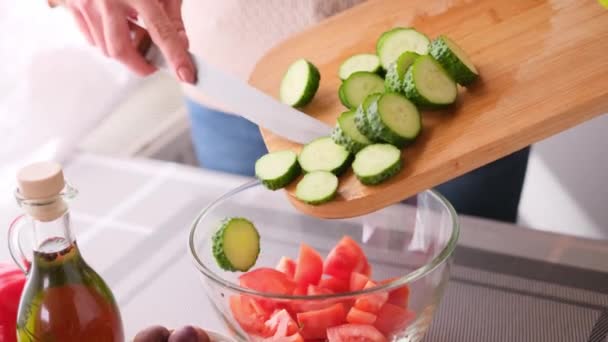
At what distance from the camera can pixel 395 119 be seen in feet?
2.79

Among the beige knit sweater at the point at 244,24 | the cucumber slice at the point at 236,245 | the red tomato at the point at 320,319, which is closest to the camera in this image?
the red tomato at the point at 320,319

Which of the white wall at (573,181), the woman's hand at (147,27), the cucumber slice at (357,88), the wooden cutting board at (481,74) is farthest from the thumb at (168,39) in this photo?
the white wall at (573,181)

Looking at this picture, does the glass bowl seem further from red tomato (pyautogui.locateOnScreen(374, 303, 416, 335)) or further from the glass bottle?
the glass bottle

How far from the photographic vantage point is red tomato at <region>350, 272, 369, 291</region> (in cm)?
89

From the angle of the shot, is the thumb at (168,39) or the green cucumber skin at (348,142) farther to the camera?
the thumb at (168,39)

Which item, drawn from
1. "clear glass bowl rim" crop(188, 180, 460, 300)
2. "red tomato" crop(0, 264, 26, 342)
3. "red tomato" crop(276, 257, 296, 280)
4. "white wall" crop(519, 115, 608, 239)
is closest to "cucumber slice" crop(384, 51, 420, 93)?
"clear glass bowl rim" crop(188, 180, 460, 300)

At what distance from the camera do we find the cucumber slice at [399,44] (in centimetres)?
99

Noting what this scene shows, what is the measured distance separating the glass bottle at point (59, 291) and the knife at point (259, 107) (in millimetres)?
282

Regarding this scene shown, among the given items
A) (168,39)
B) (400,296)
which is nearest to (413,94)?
(400,296)

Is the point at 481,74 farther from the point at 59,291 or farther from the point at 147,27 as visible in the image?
the point at 59,291

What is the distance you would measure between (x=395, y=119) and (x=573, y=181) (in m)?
0.87

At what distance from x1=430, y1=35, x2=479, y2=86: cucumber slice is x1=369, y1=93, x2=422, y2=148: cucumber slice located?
7 centimetres

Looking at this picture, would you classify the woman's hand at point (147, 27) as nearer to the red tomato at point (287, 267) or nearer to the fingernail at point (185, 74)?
the fingernail at point (185, 74)

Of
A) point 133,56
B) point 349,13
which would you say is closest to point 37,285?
point 133,56
